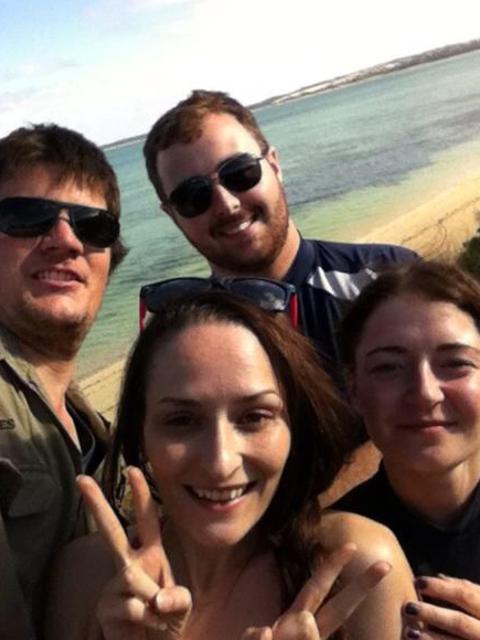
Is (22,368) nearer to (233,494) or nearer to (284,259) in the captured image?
(233,494)

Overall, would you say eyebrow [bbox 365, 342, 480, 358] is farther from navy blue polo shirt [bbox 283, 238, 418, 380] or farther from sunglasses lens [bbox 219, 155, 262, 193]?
sunglasses lens [bbox 219, 155, 262, 193]

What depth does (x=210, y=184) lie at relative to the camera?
480 cm

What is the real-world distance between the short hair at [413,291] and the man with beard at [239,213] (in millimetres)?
1284

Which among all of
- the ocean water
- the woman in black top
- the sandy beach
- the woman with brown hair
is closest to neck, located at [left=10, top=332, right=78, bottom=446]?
the woman with brown hair

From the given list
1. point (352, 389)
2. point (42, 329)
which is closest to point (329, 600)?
point (352, 389)

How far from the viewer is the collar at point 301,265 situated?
4.84 metres

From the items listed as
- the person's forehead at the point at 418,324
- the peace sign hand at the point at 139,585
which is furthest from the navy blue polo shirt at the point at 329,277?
the peace sign hand at the point at 139,585

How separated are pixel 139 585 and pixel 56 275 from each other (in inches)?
65.4

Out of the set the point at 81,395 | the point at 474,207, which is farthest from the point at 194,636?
the point at 474,207

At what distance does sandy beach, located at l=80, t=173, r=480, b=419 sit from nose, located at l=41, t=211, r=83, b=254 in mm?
9385

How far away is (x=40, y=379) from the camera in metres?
3.36

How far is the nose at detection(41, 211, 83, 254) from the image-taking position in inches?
137

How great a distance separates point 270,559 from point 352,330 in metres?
0.98

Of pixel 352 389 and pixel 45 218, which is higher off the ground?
pixel 45 218
